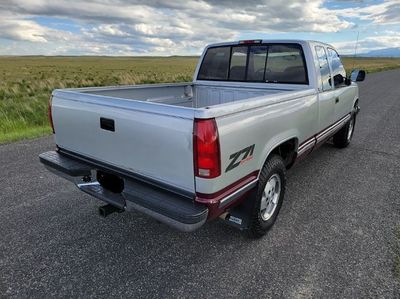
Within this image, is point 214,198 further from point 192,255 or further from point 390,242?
point 390,242

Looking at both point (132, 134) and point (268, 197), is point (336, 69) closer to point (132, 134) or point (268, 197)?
point (268, 197)

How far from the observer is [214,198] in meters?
2.42

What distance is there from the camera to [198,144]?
2.25m

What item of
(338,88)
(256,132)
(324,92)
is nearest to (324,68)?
(324,92)

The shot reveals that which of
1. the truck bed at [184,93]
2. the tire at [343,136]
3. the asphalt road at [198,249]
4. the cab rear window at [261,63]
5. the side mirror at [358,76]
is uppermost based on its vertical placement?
the cab rear window at [261,63]

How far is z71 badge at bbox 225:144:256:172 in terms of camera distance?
247cm

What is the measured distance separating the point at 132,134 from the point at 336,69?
399 centimetres

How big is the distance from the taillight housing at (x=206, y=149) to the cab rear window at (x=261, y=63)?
95.0 inches

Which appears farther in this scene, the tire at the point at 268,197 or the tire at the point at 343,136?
the tire at the point at 343,136

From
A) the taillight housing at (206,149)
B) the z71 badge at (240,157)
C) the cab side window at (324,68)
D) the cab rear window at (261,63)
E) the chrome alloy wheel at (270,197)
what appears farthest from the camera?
the cab side window at (324,68)

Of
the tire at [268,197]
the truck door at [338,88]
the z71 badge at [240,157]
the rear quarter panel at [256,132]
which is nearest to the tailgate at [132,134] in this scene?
the rear quarter panel at [256,132]

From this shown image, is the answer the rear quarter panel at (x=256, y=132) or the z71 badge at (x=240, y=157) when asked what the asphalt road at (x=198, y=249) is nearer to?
the rear quarter panel at (x=256, y=132)

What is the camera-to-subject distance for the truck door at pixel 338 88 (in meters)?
4.95

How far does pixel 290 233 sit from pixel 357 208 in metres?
1.16
